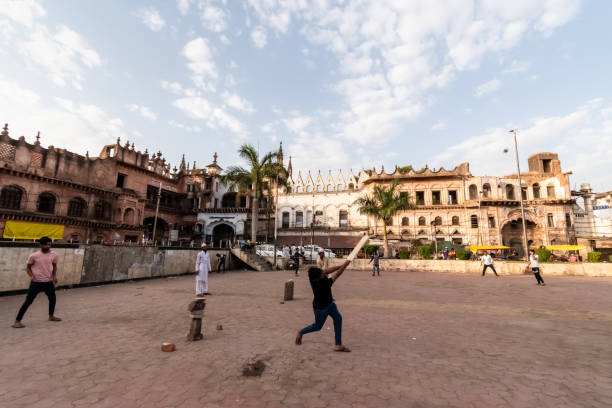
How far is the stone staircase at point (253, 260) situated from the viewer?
75.9 ft

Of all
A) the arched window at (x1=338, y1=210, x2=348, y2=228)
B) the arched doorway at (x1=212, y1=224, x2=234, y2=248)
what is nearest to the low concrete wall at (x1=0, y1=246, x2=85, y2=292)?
the arched doorway at (x1=212, y1=224, x2=234, y2=248)

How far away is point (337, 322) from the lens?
4.91 meters

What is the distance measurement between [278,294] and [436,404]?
337 inches

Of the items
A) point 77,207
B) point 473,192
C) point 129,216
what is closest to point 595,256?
point 473,192

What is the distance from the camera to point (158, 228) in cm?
3872

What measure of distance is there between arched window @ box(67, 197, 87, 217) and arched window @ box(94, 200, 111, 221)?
110 centimetres

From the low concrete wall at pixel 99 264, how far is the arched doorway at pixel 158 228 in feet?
67.4

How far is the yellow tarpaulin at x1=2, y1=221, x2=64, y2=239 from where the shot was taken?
908 inches

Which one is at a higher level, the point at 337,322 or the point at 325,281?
the point at 325,281

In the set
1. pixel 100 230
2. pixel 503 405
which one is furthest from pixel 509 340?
pixel 100 230

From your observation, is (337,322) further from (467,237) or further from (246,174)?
(467,237)

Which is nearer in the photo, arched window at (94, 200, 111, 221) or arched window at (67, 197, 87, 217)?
arched window at (67, 197, 87, 217)

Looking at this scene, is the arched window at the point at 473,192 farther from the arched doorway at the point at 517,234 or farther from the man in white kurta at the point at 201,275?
the man in white kurta at the point at 201,275

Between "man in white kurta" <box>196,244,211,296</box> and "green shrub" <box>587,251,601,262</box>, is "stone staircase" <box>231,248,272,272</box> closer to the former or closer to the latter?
"man in white kurta" <box>196,244,211,296</box>
